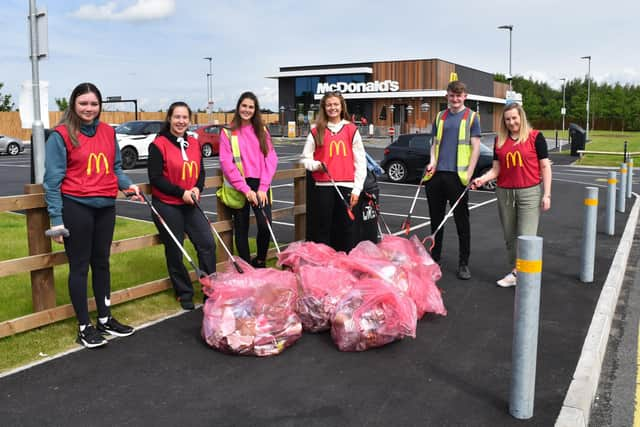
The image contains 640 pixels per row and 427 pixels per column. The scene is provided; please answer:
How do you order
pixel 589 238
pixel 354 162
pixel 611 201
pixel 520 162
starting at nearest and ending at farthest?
pixel 520 162 → pixel 354 162 → pixel 589 238 → pixel 611 201

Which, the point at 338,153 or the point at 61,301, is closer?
the point at 61,301

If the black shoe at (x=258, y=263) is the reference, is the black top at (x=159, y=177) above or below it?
above

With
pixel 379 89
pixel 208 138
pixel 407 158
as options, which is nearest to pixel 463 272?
pixel 407 158

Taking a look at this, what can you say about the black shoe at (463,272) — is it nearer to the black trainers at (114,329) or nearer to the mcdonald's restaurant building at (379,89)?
the black trainers at (114,329)

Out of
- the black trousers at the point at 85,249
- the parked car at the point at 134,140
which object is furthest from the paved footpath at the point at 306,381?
the parked car at the point at 134,140

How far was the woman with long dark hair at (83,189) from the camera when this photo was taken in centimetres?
425

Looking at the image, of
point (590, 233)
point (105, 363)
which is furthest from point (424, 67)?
point (105, 363)

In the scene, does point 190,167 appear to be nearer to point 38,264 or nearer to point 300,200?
point 38,264

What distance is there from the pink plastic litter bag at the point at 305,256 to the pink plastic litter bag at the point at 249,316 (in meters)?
0.53

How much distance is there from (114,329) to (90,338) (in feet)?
1.03

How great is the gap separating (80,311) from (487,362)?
299 cm

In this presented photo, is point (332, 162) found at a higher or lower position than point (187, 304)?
higher

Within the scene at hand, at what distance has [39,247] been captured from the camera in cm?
470

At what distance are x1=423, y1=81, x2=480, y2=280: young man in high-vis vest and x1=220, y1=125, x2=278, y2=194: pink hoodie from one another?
72.5 inches
